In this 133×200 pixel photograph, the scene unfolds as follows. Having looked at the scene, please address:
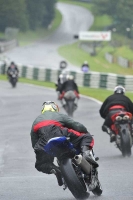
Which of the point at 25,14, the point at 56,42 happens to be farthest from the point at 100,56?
the point at 56,42

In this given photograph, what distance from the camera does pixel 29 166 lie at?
13297 mm

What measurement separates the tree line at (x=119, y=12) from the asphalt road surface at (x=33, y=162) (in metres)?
95.5

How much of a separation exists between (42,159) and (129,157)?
5.05 meters

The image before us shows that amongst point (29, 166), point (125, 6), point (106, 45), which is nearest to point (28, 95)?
point (29, 166)

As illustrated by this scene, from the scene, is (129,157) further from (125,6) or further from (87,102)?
(125,6)

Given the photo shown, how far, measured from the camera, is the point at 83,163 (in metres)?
8.97

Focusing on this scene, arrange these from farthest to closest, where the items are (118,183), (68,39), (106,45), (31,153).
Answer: (68,39)
(106,45)
(31,153)
(118,183)

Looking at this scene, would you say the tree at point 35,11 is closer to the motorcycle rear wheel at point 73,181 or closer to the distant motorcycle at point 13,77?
the distant motorcycle at point 13,77

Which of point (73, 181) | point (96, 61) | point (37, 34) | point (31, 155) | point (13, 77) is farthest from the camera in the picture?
point (37, 34)

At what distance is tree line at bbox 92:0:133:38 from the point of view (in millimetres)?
127562

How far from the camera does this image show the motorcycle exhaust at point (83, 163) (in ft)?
29.0

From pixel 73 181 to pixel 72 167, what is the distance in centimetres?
19

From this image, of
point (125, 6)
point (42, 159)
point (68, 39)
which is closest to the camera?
point (42, 159)

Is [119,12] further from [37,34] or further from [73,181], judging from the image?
[73,181]
